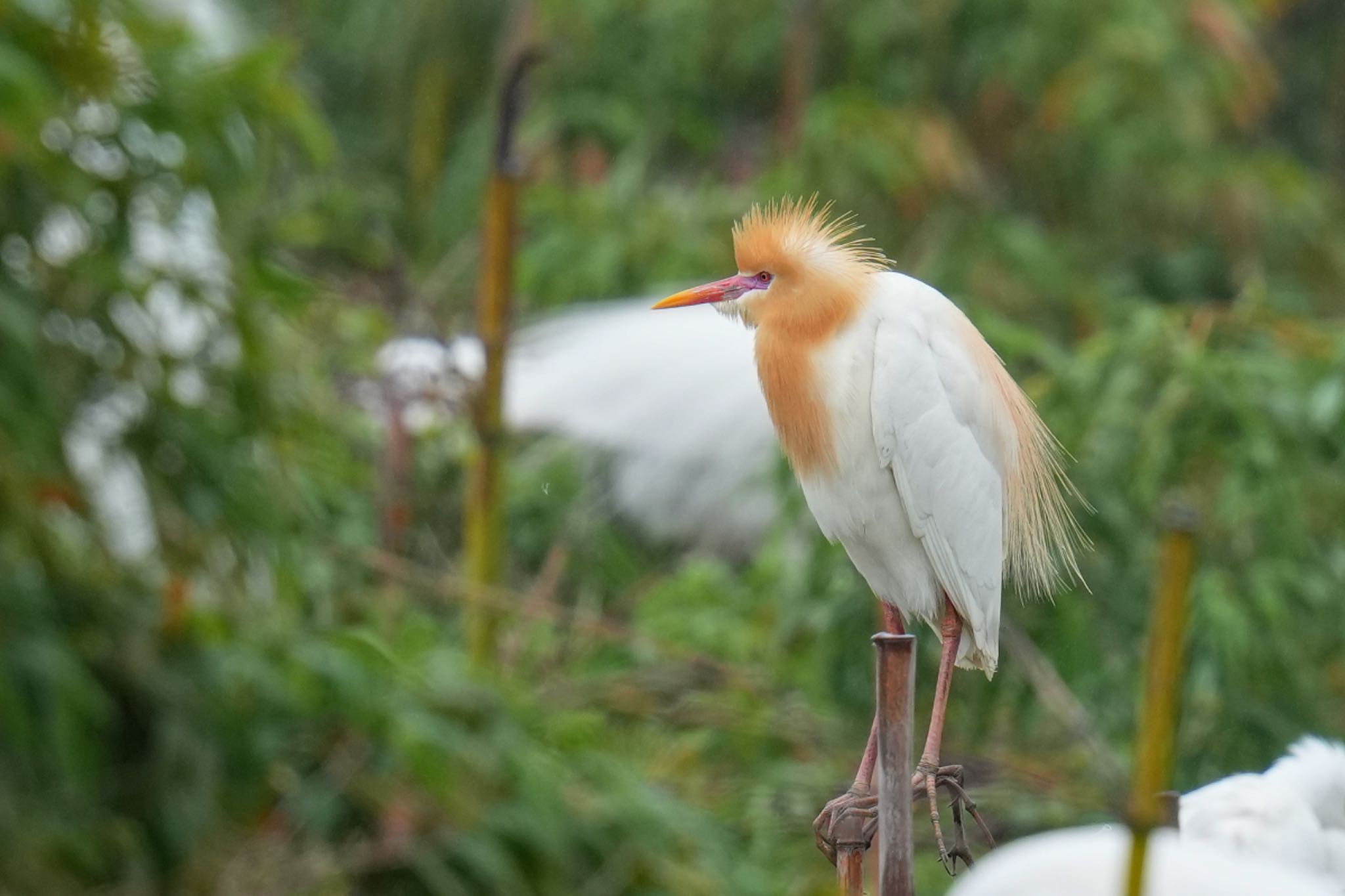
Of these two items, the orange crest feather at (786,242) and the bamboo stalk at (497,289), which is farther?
the bamboo stalk at (497,289)

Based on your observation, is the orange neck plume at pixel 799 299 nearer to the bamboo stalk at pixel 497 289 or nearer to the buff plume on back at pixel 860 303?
the buff plume on back at pixel 860 303

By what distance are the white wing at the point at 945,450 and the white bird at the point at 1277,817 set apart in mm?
258

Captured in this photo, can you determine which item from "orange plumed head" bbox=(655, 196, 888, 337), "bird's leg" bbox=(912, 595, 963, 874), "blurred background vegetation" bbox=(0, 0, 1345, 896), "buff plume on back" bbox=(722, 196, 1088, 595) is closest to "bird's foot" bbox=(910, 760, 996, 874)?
"bird's leg" bbox=(912, 595, 963, 874)

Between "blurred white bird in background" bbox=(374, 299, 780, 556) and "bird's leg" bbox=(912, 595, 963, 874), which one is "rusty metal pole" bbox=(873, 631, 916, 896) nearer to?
"bird's leg" bbox=(912, 595, 963, 874)

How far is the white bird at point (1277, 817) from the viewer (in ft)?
3.43

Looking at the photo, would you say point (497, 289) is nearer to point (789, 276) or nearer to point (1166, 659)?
point (789, 276)

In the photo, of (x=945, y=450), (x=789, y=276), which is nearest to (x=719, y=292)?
(x=789, y=276)

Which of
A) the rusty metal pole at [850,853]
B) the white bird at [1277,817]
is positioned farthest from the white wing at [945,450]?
the white bird at [1277,817]

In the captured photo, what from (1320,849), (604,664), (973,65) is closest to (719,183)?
(973,65)

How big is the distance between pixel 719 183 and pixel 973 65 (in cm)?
76

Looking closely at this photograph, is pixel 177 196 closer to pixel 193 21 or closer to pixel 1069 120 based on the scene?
pixel 193 21

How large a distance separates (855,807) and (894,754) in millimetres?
162

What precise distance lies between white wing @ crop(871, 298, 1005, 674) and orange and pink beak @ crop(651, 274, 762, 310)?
0.08 metres

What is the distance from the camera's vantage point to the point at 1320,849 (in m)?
1.14
